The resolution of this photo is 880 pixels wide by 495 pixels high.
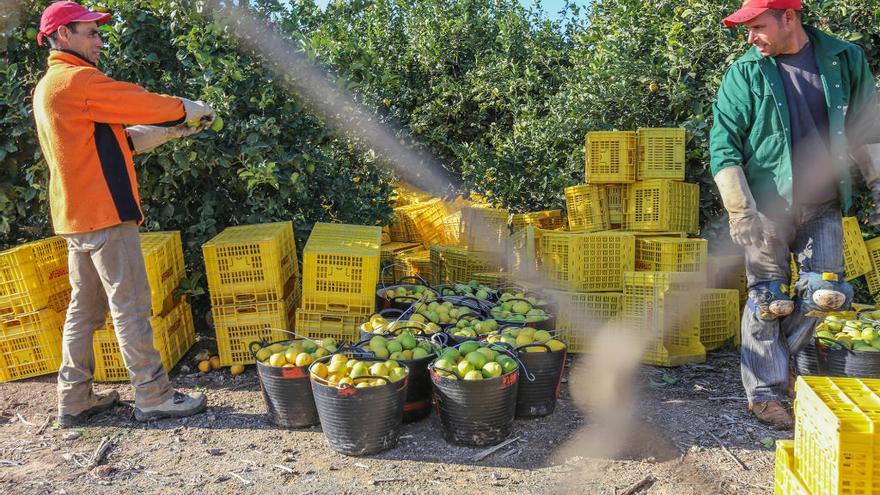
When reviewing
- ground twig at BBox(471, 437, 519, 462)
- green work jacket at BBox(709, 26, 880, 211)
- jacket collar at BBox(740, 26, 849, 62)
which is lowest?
ground twig at BBox(471, 437, 519, 462)

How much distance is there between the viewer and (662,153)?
6516 mm

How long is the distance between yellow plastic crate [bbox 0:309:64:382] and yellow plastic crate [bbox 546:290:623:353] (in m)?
4.03

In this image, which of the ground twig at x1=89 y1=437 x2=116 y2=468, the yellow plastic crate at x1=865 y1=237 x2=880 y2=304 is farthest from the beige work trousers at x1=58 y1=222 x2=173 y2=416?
the yellow plastic crate at x1=865 y1=237 x2=880 y2=304

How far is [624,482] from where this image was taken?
392 centimetres

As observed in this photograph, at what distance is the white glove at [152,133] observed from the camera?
4.95 m

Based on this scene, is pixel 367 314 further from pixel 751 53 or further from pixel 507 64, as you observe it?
pixel 507 64

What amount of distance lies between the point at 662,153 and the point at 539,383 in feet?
9.27

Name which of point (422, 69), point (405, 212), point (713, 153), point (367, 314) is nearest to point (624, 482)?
point (713, 153)

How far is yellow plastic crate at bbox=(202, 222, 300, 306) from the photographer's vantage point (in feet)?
18.3

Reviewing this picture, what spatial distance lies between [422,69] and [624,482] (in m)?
9.90

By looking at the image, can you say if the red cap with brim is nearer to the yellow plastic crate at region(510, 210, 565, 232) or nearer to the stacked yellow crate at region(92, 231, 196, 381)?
the yellow plastic crate at region(510, 210, 565, 232)

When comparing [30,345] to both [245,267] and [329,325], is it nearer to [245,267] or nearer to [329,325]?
[245,267]

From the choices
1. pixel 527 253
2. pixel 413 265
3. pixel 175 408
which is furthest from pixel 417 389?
pixel 413 265

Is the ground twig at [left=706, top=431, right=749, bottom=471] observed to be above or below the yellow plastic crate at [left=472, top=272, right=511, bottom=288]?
below
